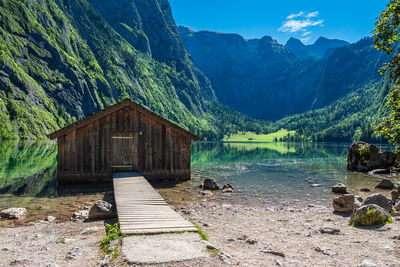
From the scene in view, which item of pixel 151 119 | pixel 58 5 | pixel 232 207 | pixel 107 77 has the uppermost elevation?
pixel 58 5

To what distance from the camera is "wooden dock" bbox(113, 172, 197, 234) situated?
946cm

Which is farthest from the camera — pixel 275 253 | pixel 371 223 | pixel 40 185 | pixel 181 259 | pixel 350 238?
pixel 40 185

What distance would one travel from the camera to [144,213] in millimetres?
11453

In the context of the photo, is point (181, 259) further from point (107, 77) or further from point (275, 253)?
point (107, 77)

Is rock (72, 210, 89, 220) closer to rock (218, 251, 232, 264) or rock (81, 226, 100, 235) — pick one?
rock (81, 226, 100, 235)

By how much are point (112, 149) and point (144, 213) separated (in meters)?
11.9

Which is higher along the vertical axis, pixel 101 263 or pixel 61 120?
pixel 61 120

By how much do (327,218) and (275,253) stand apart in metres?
6.87

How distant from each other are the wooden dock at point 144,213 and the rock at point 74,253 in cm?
125

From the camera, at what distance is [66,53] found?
161 metres

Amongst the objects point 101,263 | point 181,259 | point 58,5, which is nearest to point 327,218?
point 181,259

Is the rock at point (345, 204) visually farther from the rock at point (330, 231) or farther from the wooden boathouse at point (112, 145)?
the wooden boathouse at point (112, 145)

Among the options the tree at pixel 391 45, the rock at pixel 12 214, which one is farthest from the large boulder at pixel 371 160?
the rock at pixel 12 214

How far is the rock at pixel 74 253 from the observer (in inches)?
324
